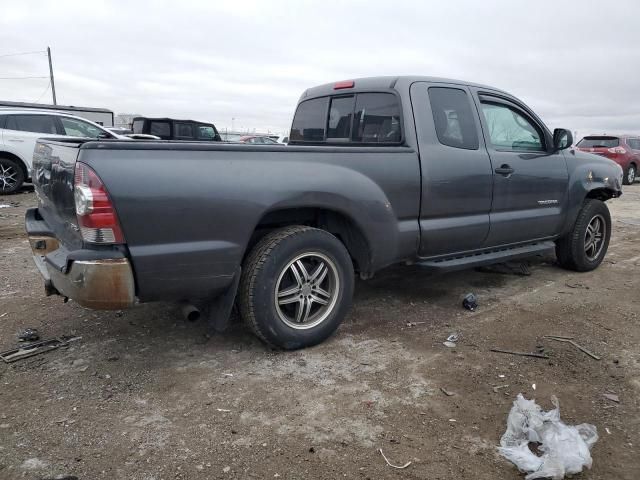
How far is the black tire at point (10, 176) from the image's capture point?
10.5 meters

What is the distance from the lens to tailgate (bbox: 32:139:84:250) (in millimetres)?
2846

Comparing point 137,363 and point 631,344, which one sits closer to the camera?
point 137,363

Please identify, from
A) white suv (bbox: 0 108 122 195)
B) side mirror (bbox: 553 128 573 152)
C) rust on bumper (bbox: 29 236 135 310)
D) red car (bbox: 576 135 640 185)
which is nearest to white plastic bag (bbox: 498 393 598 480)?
rust on bumper (bbox: 29 236 135 310)

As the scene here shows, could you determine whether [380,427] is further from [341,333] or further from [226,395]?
[341,333]

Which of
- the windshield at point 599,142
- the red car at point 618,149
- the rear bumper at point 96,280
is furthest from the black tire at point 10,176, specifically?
the windshield at point 599,142

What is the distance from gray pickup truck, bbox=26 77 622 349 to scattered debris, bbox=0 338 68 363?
498 millimetres

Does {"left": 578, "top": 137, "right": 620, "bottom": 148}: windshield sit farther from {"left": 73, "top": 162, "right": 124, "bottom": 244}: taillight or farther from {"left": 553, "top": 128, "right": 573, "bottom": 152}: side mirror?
{"left": 73, "top": 162, "right": 124, "bottom": 244}: taillight

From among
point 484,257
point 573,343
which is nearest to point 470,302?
point 484,257

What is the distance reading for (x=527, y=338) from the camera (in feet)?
12.3

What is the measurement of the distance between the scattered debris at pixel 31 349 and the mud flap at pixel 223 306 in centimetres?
111

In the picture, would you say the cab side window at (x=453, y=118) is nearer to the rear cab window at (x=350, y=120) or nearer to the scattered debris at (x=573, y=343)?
the rear cab window at (x=350, y=120)

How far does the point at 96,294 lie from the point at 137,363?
0.75 metres

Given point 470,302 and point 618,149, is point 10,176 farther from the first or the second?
point 618,149

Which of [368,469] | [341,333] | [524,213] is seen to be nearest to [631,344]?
[524,213]
